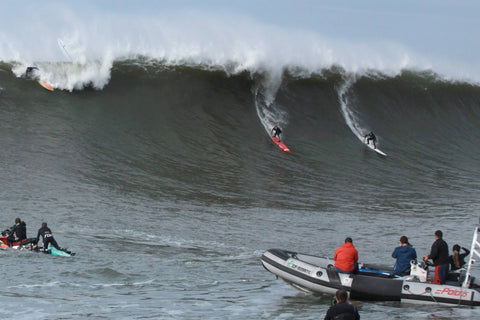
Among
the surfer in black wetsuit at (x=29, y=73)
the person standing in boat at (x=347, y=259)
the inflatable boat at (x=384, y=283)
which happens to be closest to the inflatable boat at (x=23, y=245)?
the inflatable boat at (x=384, y=283)

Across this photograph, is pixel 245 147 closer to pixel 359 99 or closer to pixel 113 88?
pixel 113 88

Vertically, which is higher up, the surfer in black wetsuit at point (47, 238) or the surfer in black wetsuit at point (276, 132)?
the surfer in black wetsuit at point (276, 132)

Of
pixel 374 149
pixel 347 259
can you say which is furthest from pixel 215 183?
pixel 347 259

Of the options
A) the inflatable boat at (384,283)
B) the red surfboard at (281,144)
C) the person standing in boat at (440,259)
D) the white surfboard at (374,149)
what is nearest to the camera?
the inflatable boat at (384,283)

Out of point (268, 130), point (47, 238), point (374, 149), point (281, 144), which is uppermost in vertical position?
point (268, 130)

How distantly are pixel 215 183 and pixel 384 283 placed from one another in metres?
10.6

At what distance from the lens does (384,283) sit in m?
10.9

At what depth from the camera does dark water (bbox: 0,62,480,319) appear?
11.4 metres

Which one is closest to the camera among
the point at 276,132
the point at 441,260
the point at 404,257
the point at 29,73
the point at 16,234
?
the point at 441,260

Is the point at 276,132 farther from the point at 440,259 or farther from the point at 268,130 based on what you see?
the point at 440,259

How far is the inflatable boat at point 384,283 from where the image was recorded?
421 inches

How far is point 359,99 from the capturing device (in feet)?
106

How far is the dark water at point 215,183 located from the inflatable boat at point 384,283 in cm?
24

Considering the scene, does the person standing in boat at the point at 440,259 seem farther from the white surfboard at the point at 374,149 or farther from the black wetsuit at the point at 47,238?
the white surfboard at the point at 374,149
